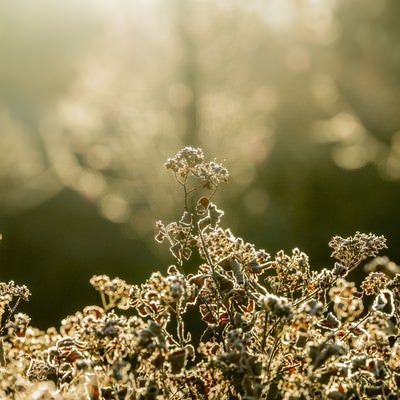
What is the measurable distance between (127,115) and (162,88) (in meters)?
0.73

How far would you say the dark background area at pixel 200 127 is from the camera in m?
7.05

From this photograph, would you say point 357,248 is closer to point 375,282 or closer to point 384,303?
point 375,282

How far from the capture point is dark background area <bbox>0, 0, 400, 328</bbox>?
23.1 ft

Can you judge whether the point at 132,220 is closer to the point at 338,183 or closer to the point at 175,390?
the point at 338,183

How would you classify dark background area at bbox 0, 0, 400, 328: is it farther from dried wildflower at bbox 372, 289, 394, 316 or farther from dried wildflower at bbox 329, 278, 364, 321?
dried wildflower at bbox 329, 278, 364, 321

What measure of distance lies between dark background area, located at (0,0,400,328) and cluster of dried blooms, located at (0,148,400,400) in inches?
190

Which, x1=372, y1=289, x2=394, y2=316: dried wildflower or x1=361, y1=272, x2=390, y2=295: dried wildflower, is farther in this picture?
x1=361, y1=272, x2=390, y2=295: dried wildflower

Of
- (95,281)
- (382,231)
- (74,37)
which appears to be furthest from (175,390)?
(74,37)

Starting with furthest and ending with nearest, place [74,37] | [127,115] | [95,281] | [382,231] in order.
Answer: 1. [74,37]
2. [127,115]
3. [382,231]
4. [95,281]

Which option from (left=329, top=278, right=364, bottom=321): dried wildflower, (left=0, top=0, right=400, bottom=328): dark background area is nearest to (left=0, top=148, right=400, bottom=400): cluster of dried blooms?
(left=329, top=278, right=364, bottom=321): dried wildflower

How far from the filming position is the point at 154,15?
8062 mm

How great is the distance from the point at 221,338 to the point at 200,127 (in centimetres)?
594

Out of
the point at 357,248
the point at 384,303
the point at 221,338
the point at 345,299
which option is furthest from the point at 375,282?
the point at 221,338

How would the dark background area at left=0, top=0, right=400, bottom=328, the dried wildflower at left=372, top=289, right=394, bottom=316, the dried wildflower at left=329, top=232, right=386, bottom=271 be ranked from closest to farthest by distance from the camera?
the dried wildflower at left=372, top=289, right=394, bottom=316
the dried wildflower at left=329, top=232, right=386, bottom=271
the dark background area at left=0, top=0, right=400, bottom=328
